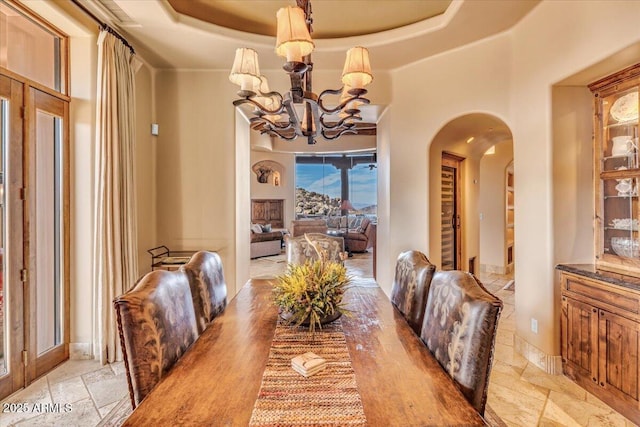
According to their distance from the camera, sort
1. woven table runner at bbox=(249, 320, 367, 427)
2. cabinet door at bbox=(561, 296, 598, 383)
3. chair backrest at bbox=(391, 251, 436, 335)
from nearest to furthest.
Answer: woven table runner at bbox=(249, 320, 367, 427)
chair backrest at bbox=(391, 251, 436, 335)
cabinet door at bbox=(561, 296, 598, 383)

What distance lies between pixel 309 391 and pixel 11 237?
2.67 meters

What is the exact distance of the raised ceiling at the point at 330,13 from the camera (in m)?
2.96

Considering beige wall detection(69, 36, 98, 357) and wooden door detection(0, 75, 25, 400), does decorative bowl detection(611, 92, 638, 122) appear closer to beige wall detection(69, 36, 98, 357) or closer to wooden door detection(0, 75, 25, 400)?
beige wall detection(69, 36, 98, 357)

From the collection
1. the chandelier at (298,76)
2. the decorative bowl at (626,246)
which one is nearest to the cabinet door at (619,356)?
the decorative bowl at (626,246)

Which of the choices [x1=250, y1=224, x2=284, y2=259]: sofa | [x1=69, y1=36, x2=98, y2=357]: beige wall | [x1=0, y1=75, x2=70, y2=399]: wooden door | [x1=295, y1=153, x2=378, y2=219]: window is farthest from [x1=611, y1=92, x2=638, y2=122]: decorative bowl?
[x1=295, y1=153, x2=378, y2=219]: window

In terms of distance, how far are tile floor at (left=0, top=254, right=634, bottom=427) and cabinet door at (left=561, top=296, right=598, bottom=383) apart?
0.49 feet

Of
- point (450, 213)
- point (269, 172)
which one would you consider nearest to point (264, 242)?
point (269, 172)

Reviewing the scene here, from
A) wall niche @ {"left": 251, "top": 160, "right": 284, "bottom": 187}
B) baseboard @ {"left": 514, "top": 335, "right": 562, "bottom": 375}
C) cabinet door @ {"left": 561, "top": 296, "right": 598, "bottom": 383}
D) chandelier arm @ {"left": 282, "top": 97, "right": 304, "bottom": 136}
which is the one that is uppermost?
wall niche @ {"left": 251, "top": 160, "right": 284, "bottom": 187}

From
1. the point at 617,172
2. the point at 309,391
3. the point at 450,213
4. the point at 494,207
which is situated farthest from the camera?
the point at 494,207

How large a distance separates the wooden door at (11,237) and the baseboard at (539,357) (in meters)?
4.17

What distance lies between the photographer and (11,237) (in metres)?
2.40

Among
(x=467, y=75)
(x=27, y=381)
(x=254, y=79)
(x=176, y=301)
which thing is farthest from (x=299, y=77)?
(x=27, y=381)

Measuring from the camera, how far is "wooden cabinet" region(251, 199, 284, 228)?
1035cm

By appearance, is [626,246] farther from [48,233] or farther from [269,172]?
[269,172]
